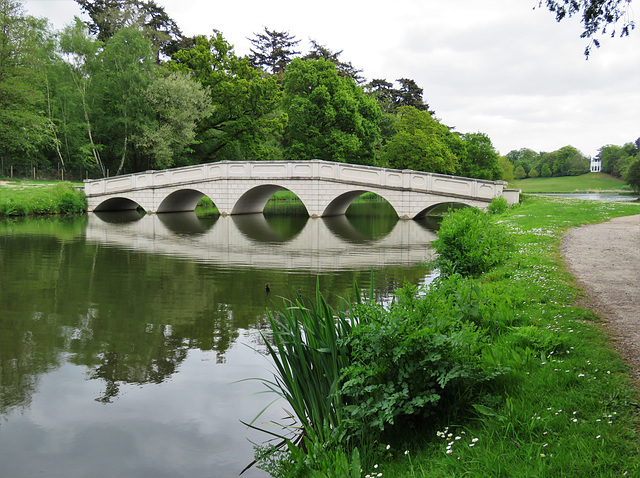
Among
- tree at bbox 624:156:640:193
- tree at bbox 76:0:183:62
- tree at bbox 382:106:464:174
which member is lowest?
tree at bbox 624:156:640:193

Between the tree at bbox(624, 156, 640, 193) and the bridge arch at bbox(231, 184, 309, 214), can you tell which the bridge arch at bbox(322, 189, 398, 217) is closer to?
the bridge arch at bbox(231, 184, 309, 214)

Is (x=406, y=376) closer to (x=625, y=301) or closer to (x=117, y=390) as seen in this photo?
(x=117, y=390)

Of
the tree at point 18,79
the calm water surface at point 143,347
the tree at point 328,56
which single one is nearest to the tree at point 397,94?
the tree at point 328,56

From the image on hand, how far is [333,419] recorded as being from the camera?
3734 millimetres

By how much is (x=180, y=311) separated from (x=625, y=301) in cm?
572

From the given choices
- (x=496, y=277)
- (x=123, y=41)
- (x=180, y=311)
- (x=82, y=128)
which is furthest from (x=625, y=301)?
(x=82, y=128)

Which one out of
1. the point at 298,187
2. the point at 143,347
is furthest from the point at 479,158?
the point at 143,347

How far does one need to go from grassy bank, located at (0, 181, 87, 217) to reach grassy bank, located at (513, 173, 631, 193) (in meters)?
55.9

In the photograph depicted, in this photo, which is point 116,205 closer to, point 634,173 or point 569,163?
point 634,173

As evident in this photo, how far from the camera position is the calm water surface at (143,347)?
3.98 metres

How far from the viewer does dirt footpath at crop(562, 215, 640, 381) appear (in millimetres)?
4477

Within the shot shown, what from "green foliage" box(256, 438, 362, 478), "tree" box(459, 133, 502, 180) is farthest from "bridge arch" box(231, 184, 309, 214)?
"green foliage" box(256, 438, 362, 478)

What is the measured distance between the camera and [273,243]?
1630cm

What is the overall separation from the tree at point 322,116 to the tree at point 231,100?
1.38m
